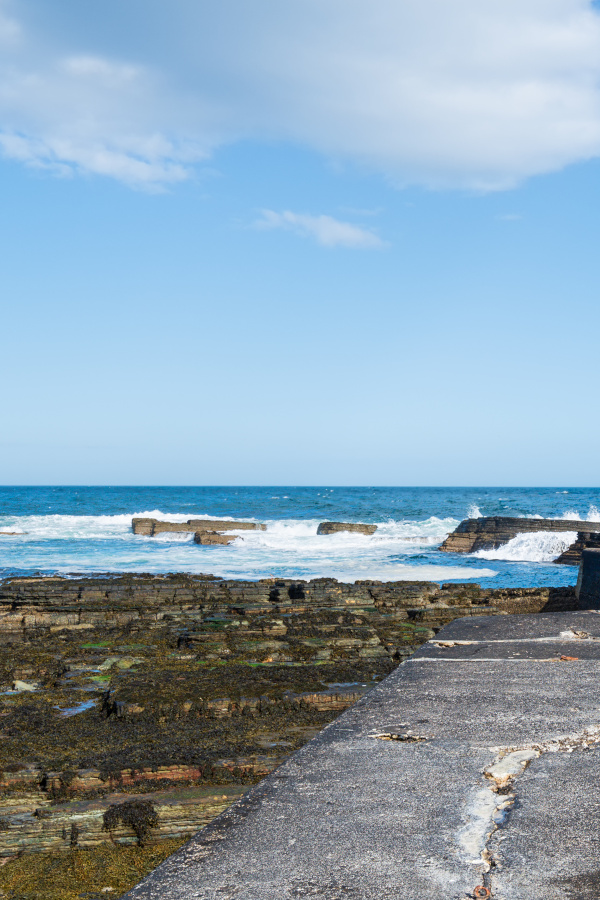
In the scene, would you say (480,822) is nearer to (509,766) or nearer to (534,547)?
(509,766)

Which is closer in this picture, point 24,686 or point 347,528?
point 24,686

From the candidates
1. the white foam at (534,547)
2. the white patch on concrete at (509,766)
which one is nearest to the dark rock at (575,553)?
the white foam at (534,547)

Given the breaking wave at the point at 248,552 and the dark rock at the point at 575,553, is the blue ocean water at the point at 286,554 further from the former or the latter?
the dark rock at the point at 575,553

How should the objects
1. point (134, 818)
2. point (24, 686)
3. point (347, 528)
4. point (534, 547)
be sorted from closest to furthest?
1. point (134, 818)
2. point (24, 686)
3. point (534, 547)
4. point (347, 528)

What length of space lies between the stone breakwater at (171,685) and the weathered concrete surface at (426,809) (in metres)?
1.75

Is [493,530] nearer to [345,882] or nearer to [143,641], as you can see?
[143,641]

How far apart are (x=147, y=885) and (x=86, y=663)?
6.42m

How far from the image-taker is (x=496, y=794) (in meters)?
2.21

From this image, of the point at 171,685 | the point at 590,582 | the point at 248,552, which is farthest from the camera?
the point at 248,552

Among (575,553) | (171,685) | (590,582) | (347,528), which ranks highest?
(590,582)

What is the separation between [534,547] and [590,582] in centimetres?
2068

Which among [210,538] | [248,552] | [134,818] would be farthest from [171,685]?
[210,538]

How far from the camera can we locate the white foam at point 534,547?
92.7ft

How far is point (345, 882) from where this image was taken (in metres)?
1.76
